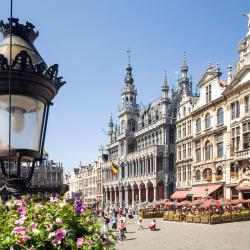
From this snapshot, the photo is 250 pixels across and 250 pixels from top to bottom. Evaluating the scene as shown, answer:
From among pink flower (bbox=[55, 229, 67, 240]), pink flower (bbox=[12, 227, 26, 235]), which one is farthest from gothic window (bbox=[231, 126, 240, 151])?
pink flower (bbox=[12, 227, 26, 235])

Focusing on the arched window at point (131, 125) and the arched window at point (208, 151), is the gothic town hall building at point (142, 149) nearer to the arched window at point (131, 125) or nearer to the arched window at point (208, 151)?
the arched window at point (131, 125)

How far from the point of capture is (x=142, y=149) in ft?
220

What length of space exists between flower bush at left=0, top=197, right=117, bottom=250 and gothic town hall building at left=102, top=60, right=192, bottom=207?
2265 inches

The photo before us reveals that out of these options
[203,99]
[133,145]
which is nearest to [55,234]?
[203,99]

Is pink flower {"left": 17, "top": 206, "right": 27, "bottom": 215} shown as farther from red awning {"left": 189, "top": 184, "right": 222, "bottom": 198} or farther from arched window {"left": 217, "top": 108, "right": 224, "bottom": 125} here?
arched window {"left": 217, "top": 108, "right": 224, "bottom": 125}

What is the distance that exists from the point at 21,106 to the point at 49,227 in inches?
52.9

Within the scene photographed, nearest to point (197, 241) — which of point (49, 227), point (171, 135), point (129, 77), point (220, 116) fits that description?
point (49, 227)

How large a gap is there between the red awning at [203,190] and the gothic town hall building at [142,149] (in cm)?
→ 1343

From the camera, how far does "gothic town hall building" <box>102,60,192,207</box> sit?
6159 cm

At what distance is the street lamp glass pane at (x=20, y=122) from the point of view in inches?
147

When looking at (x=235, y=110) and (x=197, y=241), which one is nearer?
Answer: (x=197, y=241)

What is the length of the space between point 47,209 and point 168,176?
58431 mm

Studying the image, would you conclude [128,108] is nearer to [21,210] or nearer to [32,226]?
[21,210]

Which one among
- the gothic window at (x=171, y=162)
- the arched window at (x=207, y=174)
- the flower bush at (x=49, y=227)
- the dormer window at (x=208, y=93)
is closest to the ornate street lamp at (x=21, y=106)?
the flower bush at (x=49, y=227)
